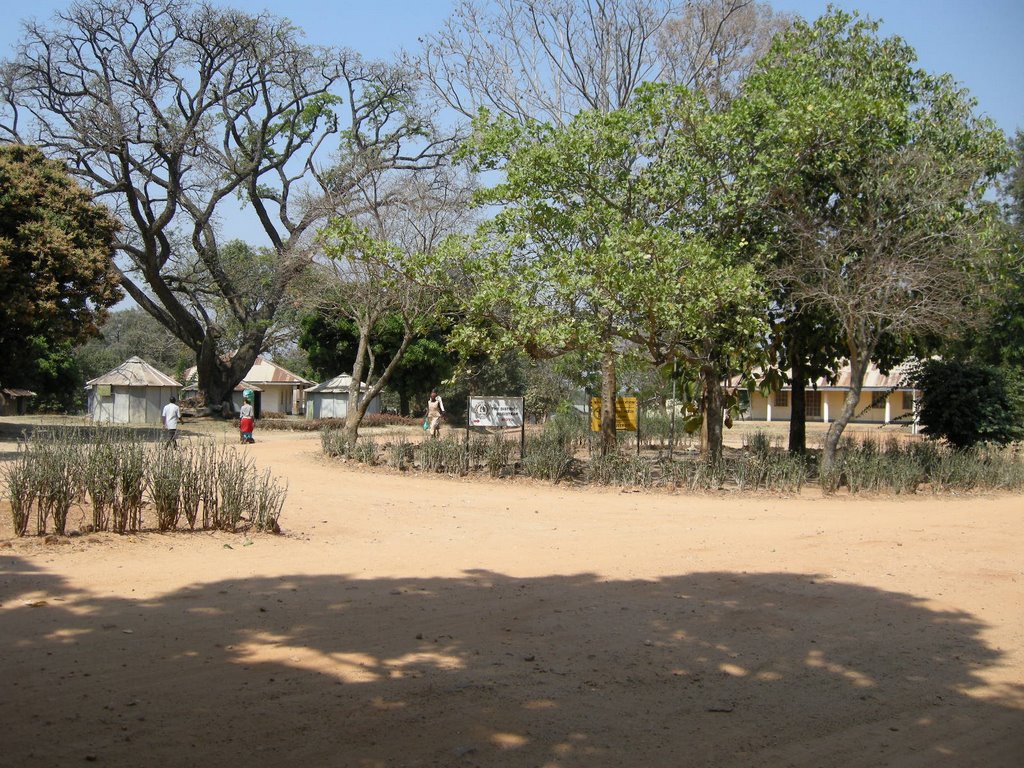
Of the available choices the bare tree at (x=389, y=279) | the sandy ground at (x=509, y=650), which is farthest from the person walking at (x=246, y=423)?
the sandy ground at (x=509, y=650)

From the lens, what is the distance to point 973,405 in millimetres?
20312

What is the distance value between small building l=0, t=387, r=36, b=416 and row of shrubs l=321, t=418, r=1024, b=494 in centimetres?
3367

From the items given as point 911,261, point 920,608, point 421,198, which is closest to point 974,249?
point 911,261

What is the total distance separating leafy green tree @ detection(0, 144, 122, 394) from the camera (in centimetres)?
2239

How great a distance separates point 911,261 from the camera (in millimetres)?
15648

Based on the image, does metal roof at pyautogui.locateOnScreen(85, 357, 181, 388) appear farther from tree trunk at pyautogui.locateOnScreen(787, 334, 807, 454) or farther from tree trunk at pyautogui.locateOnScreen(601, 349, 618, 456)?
tree trunk at pyautogui.locateOnScreen(787, 334, 807, 454)

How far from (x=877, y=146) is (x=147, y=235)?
28131 mm

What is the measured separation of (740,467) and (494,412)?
17.9 ft

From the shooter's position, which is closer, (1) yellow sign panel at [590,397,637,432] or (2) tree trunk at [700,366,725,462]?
(2) tree trunk at [700,366,725,462]

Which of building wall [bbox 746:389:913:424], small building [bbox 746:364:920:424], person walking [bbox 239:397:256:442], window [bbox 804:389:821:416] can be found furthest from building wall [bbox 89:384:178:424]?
window [bbox 804:389:821:416]

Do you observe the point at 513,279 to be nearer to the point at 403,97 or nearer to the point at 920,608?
the point at 920,608

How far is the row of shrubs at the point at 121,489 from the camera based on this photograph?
9.11m

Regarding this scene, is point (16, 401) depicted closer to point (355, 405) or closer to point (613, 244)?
point (355, 405)

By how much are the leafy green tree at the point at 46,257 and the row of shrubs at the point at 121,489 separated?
47.4ft
